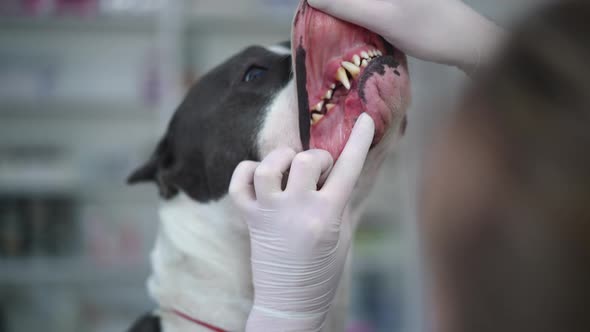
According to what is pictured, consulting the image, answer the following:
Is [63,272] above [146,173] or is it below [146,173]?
below

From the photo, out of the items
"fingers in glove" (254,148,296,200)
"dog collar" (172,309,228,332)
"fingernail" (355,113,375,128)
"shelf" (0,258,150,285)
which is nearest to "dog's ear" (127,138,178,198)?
"dog collar" (172,309,228,332)

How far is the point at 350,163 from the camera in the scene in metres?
0.75

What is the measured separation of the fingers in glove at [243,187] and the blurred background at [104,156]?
69.3 inches

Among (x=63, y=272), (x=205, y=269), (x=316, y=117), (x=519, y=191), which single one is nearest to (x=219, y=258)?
(x=205, y=269)

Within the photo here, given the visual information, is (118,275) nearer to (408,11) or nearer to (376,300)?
(376,300)

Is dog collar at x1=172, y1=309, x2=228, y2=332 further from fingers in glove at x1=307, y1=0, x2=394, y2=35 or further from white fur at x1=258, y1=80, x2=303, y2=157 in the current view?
fingers in glove at x1=307, y1=0, x2=394, y2=35

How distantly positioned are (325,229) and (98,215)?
2.33 metres

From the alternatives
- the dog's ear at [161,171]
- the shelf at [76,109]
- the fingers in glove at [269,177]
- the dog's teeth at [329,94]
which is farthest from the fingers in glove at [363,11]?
the shelf at [76,109]

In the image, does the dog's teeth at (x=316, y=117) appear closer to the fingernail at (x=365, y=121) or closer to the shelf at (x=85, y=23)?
the fingernail at (x=365, y=121)

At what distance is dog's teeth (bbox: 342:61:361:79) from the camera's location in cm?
77

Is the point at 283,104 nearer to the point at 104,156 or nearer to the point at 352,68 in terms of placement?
the point at 352,68

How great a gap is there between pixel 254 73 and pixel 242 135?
13 cm

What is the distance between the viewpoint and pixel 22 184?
252 cm

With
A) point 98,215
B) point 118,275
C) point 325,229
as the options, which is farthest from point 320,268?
point 98,215
